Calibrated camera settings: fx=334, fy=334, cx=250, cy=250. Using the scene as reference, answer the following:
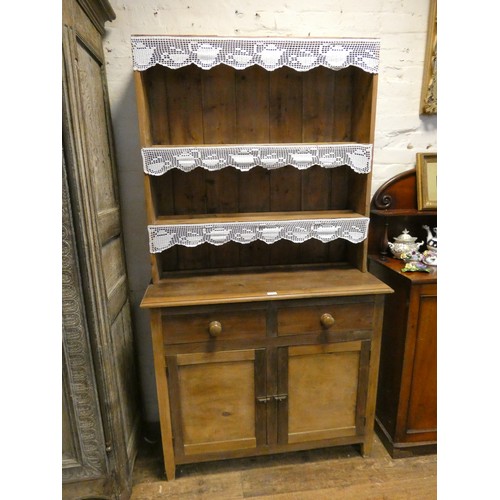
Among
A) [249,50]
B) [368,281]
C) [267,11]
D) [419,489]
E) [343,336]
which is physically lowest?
[419,489]

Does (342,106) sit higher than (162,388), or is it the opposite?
(342,106)

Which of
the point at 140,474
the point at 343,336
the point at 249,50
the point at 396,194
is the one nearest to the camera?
the point at 249,50

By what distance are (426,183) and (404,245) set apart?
0.33 metres

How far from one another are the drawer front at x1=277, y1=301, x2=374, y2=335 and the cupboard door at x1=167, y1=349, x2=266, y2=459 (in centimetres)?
16

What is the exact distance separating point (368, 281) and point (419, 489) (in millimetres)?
895

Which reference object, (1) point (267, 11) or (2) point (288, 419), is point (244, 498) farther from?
(1) point (267, 11)

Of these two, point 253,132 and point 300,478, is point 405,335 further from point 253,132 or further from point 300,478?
point 253,132

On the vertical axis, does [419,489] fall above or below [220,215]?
below

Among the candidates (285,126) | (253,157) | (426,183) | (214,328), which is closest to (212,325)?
(214,328)

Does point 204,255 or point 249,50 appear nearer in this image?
point 249,50

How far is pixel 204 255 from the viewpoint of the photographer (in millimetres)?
1567

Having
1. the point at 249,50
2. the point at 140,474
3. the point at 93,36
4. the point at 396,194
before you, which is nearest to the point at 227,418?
the point at 140,474

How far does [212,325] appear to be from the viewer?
125 cm

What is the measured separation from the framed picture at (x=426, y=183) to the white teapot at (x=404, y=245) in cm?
16
